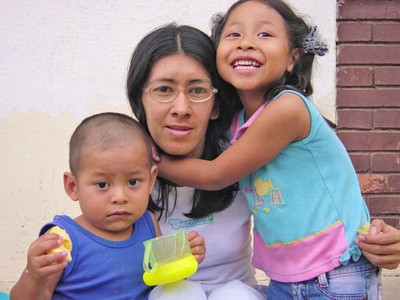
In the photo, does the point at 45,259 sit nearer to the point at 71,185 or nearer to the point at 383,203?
the point at 71,185

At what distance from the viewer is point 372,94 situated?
425cm

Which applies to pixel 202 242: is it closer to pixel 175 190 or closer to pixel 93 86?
pixel 175 190

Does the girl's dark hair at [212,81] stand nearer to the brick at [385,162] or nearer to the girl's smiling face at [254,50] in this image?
the girl's smiling face at [254,50]

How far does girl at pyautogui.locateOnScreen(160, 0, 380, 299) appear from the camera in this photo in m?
2.38

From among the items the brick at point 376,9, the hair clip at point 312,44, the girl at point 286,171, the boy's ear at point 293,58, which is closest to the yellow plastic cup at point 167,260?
the girl at point 286,171

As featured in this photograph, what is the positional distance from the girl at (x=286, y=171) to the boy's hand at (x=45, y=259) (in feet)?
1.99

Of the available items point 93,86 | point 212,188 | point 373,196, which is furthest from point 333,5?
point 212,188

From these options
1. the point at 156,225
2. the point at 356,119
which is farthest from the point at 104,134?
the point at 356,119

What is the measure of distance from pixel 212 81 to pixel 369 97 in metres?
1.94

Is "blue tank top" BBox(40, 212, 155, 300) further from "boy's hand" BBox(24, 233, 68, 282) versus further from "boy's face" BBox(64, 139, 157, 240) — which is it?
"boy's hand" BBox(24, 233, 68, 282)

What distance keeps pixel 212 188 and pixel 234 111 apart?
392 mm

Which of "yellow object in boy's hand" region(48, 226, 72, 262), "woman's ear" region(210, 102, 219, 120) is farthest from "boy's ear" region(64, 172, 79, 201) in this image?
"woman's ear" region(210, 102, 219, 120)

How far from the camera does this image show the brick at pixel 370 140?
426cm

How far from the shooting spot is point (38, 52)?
432 cm
